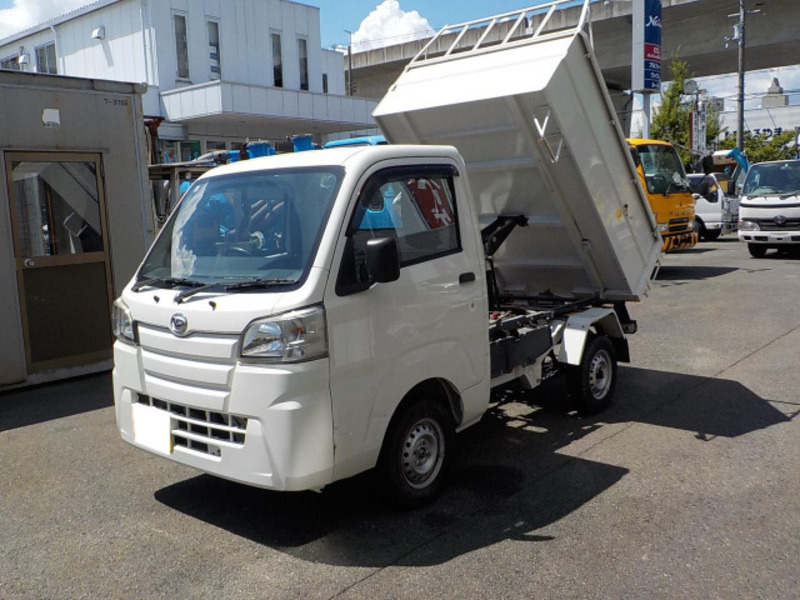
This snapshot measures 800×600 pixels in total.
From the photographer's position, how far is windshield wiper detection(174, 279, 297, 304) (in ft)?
12.5

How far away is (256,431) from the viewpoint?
11.9 feet

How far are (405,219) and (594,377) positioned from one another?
267 centimetres

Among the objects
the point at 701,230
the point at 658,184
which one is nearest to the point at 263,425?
the point at 658,184

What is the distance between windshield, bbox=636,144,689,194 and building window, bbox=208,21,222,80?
14.9 m

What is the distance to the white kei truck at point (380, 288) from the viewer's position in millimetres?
3668

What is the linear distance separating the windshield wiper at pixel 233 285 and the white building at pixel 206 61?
17896mm

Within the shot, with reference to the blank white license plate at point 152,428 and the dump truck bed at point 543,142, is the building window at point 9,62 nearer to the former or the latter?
the dump truck bed at point 543,142

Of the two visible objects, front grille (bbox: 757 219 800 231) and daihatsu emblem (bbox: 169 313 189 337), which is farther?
front grille (bbox: 757 219 800 231)

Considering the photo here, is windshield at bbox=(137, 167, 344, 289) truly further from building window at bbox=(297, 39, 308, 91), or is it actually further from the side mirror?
building window at bbox=(297, 39, 308, 91)

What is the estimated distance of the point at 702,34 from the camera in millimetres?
28047

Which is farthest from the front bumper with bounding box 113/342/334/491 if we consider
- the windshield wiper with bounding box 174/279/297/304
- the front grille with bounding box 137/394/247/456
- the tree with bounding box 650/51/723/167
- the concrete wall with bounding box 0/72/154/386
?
the tree with bounding box 650/51/723/167

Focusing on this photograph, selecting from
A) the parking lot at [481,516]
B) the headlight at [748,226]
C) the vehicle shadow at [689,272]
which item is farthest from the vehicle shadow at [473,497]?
the headlight at [748,226]

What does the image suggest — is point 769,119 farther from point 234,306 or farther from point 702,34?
point 234,306

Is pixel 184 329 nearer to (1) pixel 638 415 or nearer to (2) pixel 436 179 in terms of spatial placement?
(2) pixel 436 179
